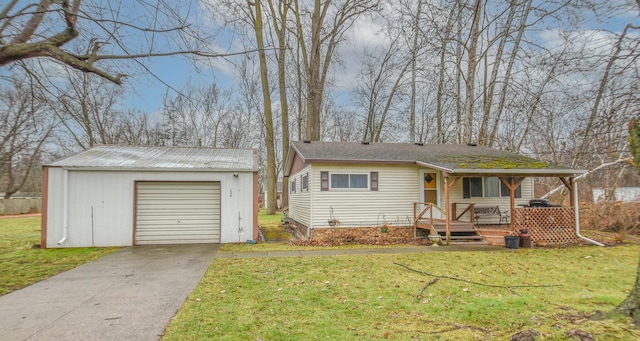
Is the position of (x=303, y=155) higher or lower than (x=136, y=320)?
higher

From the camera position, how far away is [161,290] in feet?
19.5

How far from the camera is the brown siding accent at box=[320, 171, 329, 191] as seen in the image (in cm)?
1227

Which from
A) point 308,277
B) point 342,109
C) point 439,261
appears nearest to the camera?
point 308,277

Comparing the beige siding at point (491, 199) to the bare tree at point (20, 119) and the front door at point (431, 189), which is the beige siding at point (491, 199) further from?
the bare tree at point (20, 119)

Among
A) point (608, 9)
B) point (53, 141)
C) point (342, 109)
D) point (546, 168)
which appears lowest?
point (546, 168)

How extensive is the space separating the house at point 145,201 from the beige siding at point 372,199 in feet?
7.58

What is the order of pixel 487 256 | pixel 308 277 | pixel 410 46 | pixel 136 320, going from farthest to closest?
pixel 410 46 → pixel 487 256 → pixel 308 277 → pixel 136 320

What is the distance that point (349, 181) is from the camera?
12.5m

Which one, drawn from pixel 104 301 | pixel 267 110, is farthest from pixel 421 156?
pixel 267 110

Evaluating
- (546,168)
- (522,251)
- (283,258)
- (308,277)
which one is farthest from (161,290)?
(546,168)

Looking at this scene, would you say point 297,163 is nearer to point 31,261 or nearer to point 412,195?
point 412,195

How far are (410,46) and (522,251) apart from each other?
14.0 m

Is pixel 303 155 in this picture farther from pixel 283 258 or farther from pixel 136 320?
pixel 136 320

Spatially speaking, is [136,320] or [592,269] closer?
[136,320]
